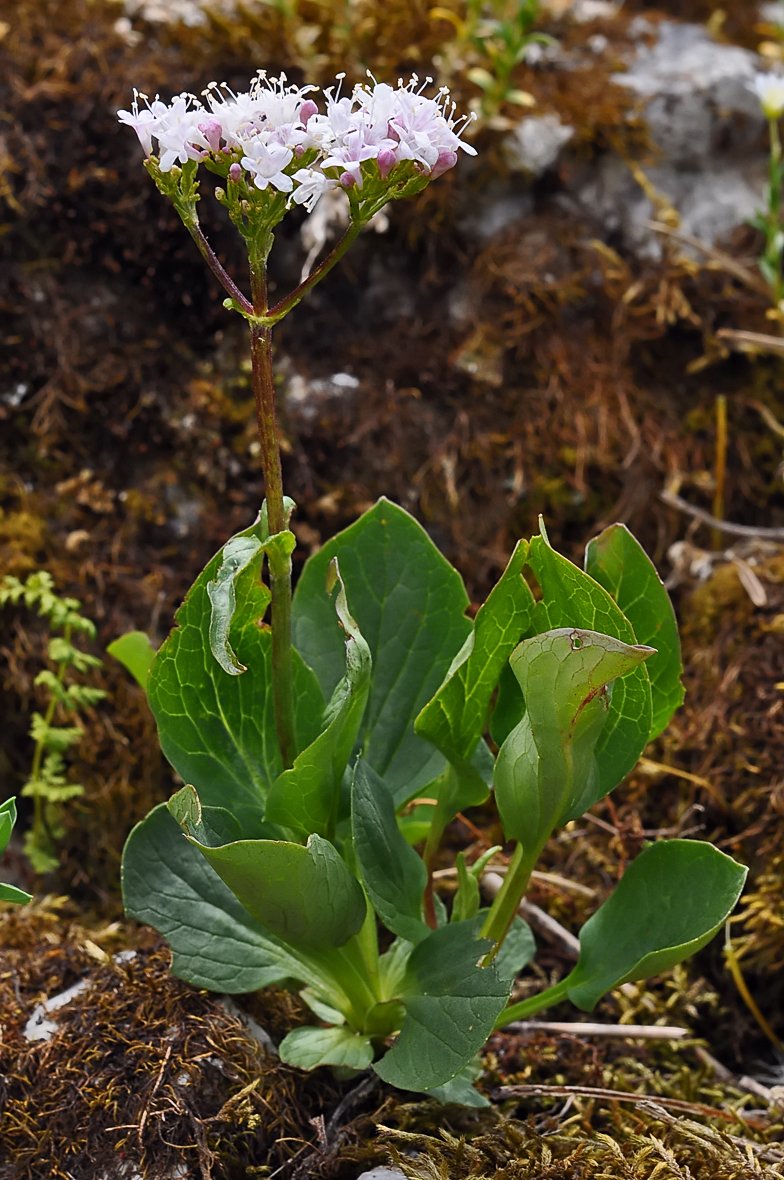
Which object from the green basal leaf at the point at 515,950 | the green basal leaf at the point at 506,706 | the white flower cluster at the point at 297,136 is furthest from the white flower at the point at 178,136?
the green basal leaf at the point at 515,950

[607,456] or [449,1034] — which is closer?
[449,1034]

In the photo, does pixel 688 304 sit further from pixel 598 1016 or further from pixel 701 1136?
pixel 701 1136

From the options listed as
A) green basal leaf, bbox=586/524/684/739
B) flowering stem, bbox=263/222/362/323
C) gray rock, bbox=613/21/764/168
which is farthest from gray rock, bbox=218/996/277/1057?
gray rock, bbox=613/21/764/168

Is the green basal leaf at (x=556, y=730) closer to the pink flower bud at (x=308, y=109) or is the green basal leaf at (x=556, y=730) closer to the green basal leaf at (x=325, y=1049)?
the green basal leaf at (x=325, y=1049)

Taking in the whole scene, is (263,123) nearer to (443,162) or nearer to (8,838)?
(443,162)

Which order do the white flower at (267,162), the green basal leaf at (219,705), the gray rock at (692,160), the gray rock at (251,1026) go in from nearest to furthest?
the white flower at (267,162)
the green basal leaf at (219,705)
the gray rock at (251,1026)
the gray rock at (692,160)

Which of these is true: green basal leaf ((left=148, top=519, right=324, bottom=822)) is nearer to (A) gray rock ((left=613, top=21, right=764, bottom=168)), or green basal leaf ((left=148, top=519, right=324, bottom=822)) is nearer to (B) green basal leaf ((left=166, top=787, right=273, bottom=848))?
(B) green basal leaf ((left=166, top=787, right=273, bottom=848))

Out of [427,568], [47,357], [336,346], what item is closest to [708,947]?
[427,568]
